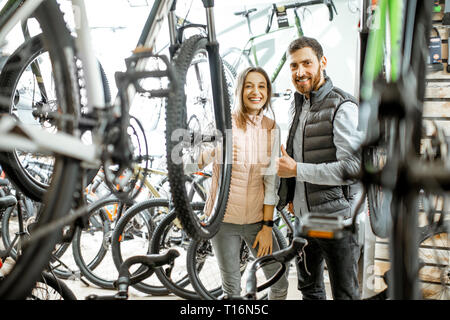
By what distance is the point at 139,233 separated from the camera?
7.50 feet

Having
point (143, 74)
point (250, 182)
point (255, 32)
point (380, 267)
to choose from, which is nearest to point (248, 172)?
point (250, 182)

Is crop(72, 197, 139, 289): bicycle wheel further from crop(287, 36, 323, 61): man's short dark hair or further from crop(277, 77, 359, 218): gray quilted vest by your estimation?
crop(287, 36, 323, 61): man's short dark hair

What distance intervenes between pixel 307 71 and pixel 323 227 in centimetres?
79

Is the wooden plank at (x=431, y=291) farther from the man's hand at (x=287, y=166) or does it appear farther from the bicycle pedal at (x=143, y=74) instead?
the bicycle pedal at (x=143, y=74)

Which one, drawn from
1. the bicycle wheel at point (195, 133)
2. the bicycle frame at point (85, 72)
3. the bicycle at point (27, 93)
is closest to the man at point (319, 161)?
the bicycle wheel at point (195, 133)

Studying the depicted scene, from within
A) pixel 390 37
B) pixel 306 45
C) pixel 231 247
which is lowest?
pixel 231 247

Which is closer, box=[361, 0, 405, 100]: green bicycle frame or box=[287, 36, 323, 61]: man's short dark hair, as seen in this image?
box=[361, 0, 405, 100]: green bicycle frame

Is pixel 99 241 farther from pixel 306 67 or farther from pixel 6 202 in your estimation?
pixel 306 67

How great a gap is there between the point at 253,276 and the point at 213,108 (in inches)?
22.2

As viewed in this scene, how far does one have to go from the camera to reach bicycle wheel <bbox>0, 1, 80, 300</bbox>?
518mm

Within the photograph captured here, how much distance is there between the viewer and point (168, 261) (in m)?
0.83

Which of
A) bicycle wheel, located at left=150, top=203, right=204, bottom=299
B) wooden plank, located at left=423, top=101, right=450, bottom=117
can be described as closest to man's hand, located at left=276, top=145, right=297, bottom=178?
bicycle wheel, located at left=150, top=203, right=204, bottom=299

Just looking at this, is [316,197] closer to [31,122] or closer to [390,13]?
[390,13]

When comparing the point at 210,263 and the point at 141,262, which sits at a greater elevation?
the point at 141,262
